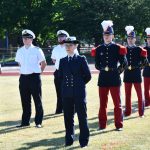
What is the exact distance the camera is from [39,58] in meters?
10.2

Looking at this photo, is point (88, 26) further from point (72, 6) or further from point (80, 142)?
point (80, 142)

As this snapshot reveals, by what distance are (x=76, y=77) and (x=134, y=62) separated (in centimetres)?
351

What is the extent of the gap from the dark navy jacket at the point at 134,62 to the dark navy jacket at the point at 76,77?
3.37m

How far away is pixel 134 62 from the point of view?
452 inches

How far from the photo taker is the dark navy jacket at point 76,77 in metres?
8.24

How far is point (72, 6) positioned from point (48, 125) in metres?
37.6

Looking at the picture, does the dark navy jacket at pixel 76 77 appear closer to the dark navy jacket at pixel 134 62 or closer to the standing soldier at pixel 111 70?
the standing soldier at pixel 111 70

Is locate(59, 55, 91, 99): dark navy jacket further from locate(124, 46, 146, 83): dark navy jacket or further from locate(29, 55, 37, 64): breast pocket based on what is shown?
locate(124, 46, 146, 83): dark navy jacket

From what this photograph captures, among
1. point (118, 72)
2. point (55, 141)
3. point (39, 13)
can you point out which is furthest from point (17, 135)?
point (39, 13)

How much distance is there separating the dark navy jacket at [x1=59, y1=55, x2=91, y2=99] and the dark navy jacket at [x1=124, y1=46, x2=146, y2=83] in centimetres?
337

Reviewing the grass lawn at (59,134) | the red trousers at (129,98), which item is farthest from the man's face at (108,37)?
the red trousers at (129,98)

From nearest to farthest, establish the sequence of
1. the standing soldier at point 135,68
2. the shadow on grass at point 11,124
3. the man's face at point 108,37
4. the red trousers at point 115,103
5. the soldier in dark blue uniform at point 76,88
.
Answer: the soldier in dark blue uniform at point 76,88
the man's face at point 108,37
the red trousers at point 115,103
the shadow on grass at point 11,124
the standing soldier at point 135,68

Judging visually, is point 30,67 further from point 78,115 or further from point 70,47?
point 78,115

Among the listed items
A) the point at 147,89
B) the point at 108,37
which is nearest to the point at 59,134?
the point at 108,37
